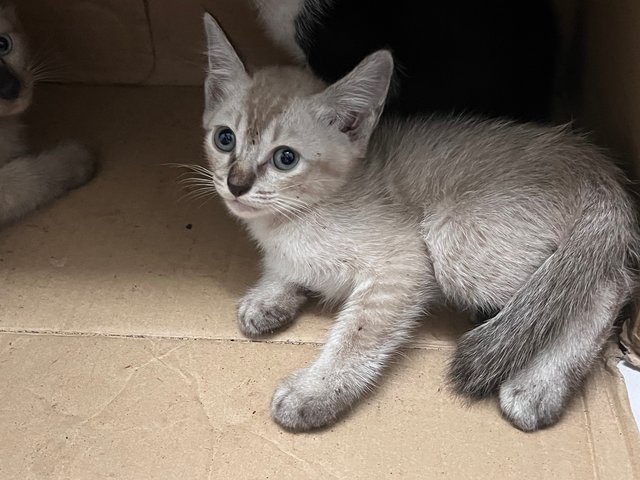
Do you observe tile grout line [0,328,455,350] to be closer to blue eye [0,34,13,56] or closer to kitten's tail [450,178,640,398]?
kitten's tail [450,178,640,398]

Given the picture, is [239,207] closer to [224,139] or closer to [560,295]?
[224,139]

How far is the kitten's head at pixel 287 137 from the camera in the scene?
1.15 meters

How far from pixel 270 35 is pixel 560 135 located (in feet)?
2.08

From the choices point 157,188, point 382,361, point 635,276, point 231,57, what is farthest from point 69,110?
point 635,276

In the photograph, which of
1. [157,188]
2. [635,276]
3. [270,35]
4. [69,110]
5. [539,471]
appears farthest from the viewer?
[69,110]

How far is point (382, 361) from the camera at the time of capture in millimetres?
1198

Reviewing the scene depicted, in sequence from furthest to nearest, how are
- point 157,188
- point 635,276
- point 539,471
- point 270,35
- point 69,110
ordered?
1. point 69,110
2. point 157,188
3. point 270,35
4. point 635,276
5. point 539,471

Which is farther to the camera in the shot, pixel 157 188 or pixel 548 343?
pixel 157 188

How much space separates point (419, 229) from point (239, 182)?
0.33m

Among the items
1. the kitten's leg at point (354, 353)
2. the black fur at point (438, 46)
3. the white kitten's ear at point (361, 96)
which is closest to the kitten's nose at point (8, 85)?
the black fur at point (438, 46)

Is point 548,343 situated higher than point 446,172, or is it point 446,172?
point 446,172

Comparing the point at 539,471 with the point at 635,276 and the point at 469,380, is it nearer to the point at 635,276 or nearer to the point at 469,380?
the point at 469,380

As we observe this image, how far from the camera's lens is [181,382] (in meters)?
1.23

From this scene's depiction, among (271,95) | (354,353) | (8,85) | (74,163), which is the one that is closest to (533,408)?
(354,353)
